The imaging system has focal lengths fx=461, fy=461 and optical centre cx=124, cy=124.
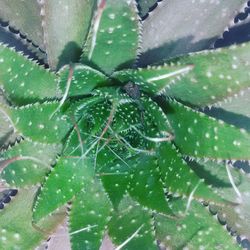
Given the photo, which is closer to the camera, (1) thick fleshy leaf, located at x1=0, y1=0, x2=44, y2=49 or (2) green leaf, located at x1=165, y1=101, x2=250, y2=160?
(2) green leaf, located at x1=165, y1=101, x2=250, y2=160

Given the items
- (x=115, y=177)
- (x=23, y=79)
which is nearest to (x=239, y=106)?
(x=115, y=177)

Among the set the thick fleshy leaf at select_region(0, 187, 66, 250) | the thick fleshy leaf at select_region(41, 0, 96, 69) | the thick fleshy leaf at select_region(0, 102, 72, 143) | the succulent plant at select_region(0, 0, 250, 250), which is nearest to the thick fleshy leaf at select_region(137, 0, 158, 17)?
the succulent plant at select_region(0, 0, 250, 250)

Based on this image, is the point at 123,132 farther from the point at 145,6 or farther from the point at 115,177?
the point at 145,6

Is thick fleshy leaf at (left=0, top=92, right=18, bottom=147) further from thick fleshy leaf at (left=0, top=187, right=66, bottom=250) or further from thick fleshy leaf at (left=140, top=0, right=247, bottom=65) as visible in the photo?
thick fleshy leaf at (left=140, top=0, right=247, bottom=65)

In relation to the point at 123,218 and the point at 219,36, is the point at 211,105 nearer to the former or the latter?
the point at 219,36

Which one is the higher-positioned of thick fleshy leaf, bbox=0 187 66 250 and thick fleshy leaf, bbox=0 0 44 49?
thick fleshy leaf, bbox=0 0 44 49

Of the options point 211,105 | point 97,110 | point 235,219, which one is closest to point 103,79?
point 97,110

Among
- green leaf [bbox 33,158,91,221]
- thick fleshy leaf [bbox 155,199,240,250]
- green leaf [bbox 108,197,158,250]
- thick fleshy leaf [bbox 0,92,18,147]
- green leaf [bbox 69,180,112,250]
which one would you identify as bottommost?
thick fleshy leaf [bbox 155,199,240,250]
